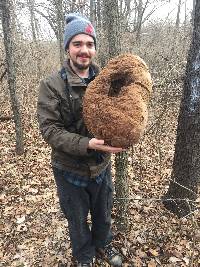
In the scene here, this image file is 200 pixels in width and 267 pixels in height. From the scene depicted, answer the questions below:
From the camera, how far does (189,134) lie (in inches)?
145

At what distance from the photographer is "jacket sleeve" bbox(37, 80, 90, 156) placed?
2.45 metres

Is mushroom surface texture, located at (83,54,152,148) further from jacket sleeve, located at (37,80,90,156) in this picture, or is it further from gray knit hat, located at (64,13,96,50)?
gray knit hat, located at (64,13,96,50)

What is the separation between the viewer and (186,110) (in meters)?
3.61

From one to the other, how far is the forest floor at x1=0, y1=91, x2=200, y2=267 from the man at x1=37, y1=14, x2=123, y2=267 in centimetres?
46

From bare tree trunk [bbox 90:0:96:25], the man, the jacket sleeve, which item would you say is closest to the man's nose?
the man

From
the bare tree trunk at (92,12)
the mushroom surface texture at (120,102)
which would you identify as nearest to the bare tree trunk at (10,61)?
the mushroom surface texture at (120,102)

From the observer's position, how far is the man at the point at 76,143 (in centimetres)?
249

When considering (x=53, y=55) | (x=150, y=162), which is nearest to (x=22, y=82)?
(x=150, y=162)

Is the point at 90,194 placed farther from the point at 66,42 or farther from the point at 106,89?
the point at 66,42

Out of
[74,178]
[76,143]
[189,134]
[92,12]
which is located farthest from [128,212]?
[92,12]

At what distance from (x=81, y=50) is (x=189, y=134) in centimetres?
186

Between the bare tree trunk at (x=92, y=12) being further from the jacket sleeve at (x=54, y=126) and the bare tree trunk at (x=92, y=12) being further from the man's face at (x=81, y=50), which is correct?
the jacket sleeve at (x=54, y=126)

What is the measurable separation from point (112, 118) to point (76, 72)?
77 cm

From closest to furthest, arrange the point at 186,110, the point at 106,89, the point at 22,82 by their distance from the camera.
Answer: the point at 106,89
the point at 186,110
the point at 22,82
